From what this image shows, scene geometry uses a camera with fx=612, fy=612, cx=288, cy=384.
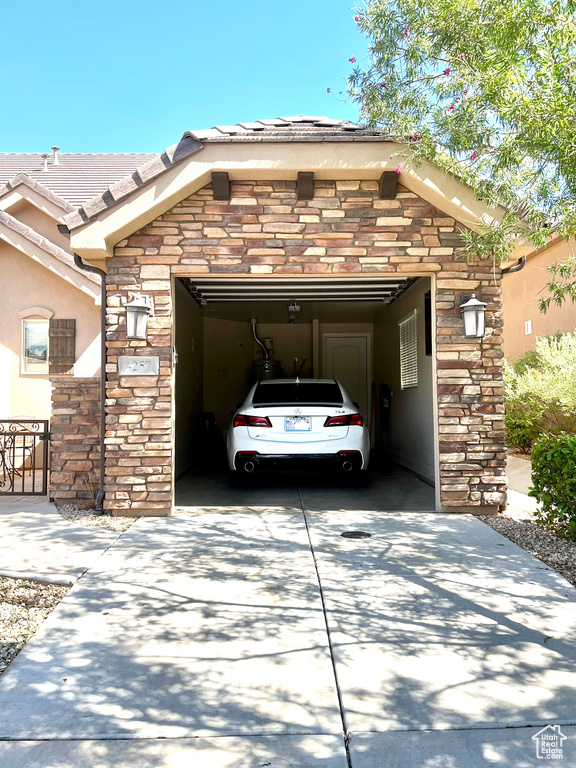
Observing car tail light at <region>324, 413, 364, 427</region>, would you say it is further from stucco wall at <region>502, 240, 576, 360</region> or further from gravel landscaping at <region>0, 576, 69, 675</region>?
stucco wall at <region>502, 240, 576, 360</region>

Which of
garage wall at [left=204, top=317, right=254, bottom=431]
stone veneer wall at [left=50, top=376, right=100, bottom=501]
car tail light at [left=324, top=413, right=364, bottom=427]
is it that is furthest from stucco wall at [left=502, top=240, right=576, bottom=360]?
stone veneer wall at [left=50, top=376, right=100, bottom=501]

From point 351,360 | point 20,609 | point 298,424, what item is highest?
point 351,360

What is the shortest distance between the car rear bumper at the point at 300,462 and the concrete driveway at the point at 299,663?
206 cm

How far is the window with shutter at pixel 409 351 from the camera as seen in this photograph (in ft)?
31.0

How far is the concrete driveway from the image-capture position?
7.84ft

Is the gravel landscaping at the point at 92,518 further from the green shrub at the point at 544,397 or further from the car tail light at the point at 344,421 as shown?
the green shrub at the point at 544,397

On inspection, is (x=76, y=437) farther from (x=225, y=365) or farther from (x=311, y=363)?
(x=311, y=363)

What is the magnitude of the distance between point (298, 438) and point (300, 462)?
11.0 inches

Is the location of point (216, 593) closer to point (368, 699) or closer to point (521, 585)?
point (368, 699)

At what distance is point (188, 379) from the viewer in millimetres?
10984

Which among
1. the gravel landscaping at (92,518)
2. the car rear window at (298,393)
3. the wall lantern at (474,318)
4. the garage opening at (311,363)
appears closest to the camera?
the gravel landscaping at (92,518)

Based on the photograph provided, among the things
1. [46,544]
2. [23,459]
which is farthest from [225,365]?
[46,544]

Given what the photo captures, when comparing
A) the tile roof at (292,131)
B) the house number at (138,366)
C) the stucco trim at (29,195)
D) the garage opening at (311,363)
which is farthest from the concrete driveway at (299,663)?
the stucco trim at (29,195)

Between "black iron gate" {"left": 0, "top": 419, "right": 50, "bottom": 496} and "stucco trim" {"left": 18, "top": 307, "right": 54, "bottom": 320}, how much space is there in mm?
1915
